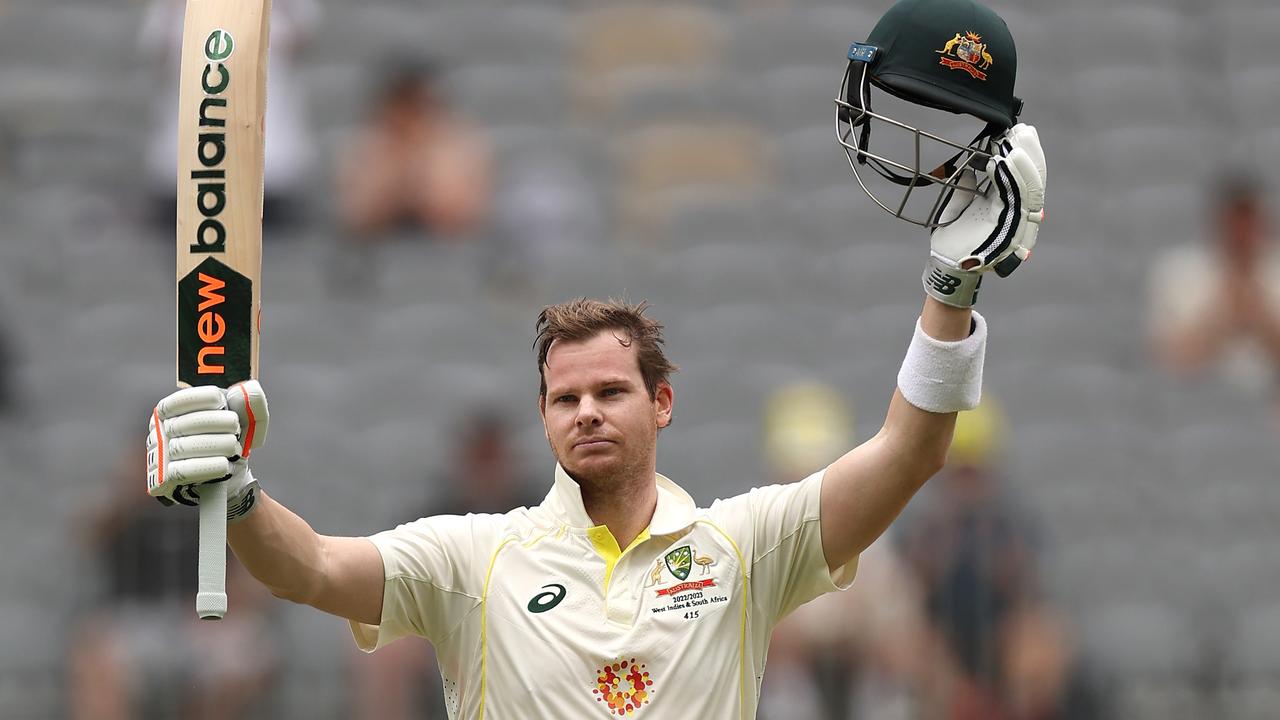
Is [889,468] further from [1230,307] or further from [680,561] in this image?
[1230,307]

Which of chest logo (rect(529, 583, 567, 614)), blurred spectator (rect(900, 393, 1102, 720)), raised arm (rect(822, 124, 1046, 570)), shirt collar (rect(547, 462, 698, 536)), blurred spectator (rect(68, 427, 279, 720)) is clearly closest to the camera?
raised arm (rect(822, 124, 1046, 570))

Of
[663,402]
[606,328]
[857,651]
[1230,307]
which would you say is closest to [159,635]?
[857,651]

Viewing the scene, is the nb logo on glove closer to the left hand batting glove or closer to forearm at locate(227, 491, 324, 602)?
the left hand batting glove

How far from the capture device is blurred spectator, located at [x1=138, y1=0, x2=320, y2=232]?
1062 centimetres

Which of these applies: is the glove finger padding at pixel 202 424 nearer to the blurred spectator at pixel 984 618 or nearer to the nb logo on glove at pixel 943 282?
the nb logo on glove at pixel 943 282

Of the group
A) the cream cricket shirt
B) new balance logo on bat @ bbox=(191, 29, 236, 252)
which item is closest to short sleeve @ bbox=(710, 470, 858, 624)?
the cream cricket shirt

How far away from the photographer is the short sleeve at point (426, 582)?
4438 mm

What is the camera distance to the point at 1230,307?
10.9 m

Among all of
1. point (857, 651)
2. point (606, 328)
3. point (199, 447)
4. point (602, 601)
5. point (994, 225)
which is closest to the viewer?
point (199, 447)

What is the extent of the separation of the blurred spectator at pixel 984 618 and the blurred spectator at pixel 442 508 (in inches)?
75.3

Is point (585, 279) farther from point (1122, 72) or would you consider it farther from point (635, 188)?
point (1122, 72)

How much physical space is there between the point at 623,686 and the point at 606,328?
90 centimetres

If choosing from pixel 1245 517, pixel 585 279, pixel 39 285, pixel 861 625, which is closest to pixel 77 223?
pixel 39 285

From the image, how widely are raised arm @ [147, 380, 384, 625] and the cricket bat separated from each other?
0.13 metres
